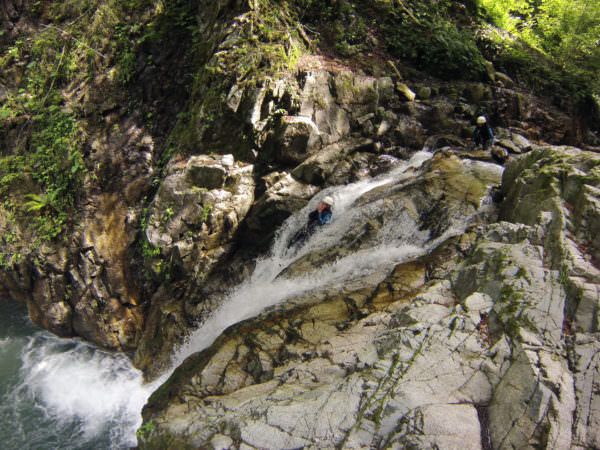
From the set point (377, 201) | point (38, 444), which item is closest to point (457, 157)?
point (377, 201)

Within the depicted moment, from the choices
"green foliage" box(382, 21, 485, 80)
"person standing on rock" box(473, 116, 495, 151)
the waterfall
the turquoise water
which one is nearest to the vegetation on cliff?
"green foliage" box(382, 21, 485, 80)

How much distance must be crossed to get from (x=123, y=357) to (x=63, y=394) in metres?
1.50

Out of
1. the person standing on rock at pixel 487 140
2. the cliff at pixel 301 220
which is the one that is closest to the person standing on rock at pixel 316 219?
the cliff at pixel 301 220

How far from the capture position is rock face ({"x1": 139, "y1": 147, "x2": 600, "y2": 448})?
3.60m

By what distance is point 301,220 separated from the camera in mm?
9141

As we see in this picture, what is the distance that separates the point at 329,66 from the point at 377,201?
503 cm

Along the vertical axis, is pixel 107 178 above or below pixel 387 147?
below

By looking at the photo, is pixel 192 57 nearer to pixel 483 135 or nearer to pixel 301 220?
pixel 301 220

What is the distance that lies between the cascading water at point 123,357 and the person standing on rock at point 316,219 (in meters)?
0.17

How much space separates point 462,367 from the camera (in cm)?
418

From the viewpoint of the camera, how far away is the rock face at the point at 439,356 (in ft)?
11.8

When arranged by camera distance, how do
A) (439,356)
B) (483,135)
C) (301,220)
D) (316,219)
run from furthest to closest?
(483,135)
(301,220)
(316,219)
(439,356)

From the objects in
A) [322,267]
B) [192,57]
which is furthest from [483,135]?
[192,57]

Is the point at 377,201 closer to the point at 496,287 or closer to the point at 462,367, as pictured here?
the point at 496,287
